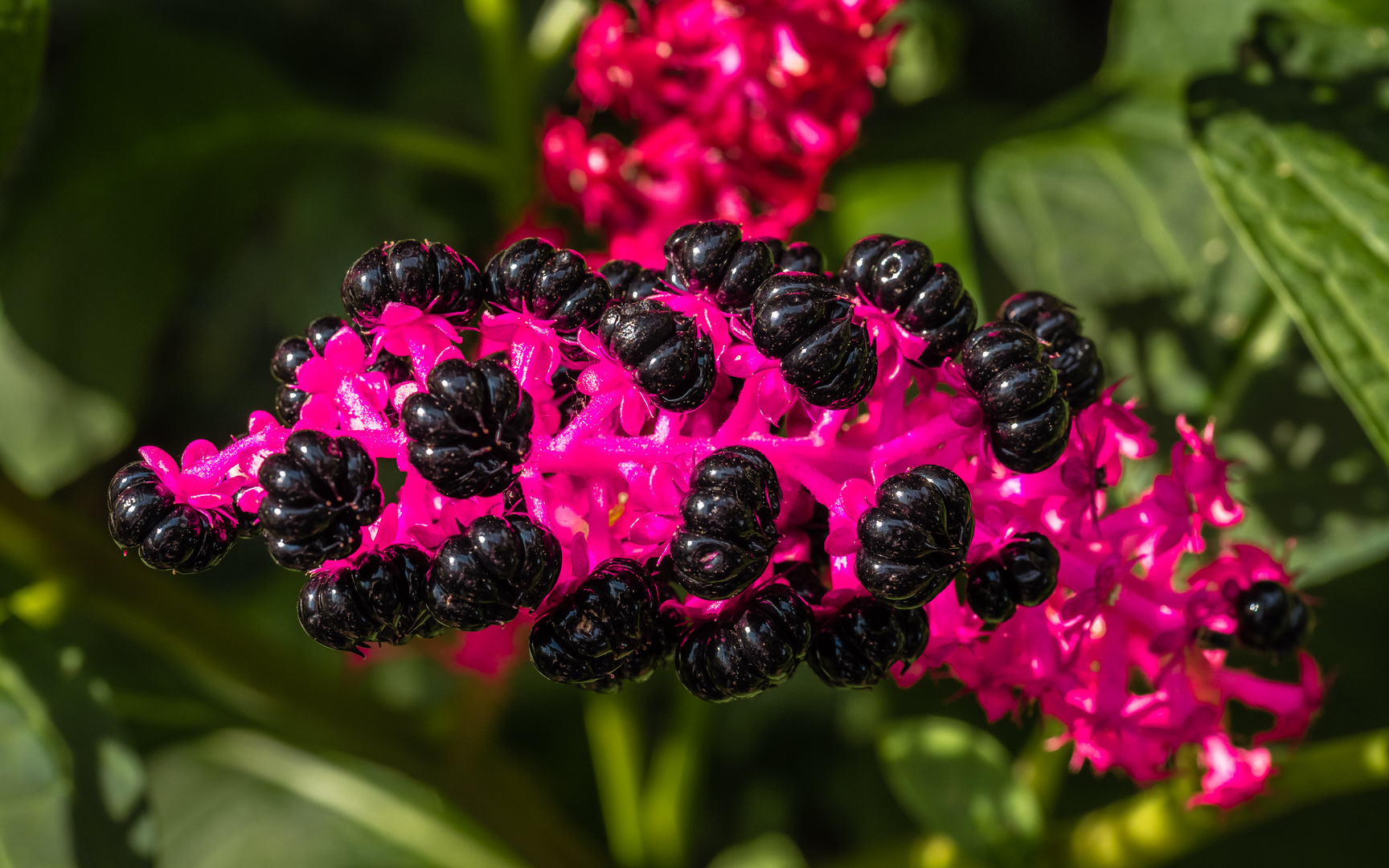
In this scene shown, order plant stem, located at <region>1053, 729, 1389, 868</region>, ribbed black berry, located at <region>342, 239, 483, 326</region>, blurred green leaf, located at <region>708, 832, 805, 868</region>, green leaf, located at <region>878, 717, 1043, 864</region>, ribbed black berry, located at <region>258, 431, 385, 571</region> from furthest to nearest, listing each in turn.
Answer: blurred green leaf, located at <region>708, 832, 805, 868</region>, green leaf, located at <region>878, 717, 1043, 864</region>, plant stem, located at <region>1053, 729, 1389, 868</region>, ribbed black berry, located at <region>342, 239, 483, 326</region>, ribbed black berry, located at <region>258, 431, 385, 571</region>

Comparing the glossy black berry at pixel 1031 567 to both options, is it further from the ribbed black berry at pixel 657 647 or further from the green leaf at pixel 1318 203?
the green leaf at pixel 1318 203

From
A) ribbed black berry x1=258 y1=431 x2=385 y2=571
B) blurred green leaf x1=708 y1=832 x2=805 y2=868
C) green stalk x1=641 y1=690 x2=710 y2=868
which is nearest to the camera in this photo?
ribbed black berry x1=258 y1=431 x2=385 y2=571

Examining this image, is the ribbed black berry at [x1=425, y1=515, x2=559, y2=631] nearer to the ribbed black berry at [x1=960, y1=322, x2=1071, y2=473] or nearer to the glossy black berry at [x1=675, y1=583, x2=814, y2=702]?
the glossy black berry at [x1=675, y1=583, x2=814, y2=702]

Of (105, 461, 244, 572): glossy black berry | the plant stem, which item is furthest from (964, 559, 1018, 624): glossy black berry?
(105, 461, 244, 572): glossy black berry

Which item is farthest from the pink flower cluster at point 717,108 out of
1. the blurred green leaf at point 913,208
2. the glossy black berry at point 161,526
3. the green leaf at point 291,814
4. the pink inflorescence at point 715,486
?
the green leaf at point 291,814

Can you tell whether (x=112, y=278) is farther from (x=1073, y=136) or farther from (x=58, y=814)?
(x=1073, y=136)

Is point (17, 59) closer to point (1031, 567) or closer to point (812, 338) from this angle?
point (812, 338)
